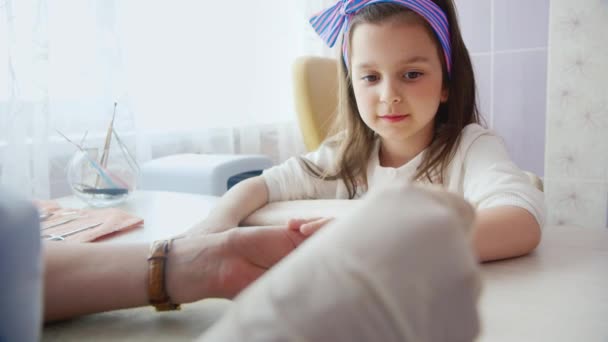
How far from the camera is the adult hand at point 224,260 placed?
1.90ft

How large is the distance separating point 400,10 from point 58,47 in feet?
3.74

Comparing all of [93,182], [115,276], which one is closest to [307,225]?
[115,276]

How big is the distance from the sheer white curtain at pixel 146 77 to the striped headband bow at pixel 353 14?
2.72 ft

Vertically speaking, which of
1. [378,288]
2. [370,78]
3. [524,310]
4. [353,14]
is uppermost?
[353,14]

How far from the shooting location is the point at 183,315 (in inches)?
22.1

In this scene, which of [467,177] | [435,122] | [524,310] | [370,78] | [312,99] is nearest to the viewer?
[524,310]

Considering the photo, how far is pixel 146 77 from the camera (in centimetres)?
198

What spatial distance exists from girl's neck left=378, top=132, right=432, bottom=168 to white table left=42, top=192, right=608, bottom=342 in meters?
0.47

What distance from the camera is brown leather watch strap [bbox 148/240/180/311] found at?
0.57 m

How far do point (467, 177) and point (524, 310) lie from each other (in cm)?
51

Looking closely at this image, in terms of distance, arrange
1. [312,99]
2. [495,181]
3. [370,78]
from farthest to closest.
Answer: [312,99] → [370,78] → [495,181]

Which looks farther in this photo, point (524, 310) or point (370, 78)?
point (370, 78)

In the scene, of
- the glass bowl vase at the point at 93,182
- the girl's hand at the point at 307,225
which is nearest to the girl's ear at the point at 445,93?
the girl's hand at the point at 307,225

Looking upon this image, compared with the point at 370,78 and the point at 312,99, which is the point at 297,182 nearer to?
the point at 370,78
